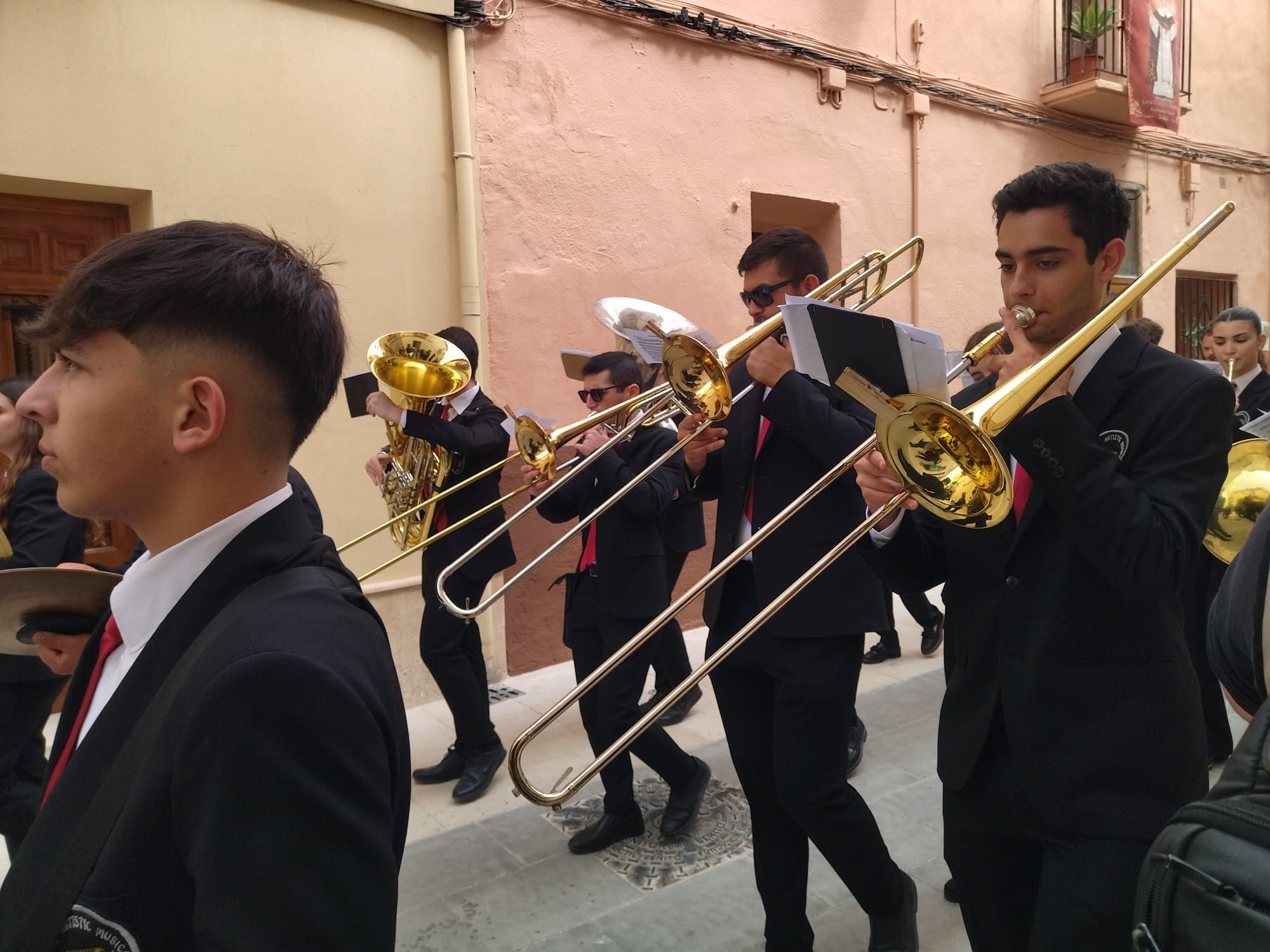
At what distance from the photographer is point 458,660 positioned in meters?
3.81

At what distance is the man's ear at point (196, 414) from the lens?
42.0 inches

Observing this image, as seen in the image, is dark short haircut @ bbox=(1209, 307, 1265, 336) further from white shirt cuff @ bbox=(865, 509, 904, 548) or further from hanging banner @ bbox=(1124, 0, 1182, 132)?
hanging banner @ bbox=(1124, 0, 1182, 132)

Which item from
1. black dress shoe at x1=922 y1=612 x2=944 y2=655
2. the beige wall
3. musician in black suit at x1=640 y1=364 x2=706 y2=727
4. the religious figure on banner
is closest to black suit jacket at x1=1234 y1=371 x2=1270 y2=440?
black dress shoe at x1=922 y1=612 x2=944 y2=655

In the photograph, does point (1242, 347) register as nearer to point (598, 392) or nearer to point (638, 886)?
point (598, 392)

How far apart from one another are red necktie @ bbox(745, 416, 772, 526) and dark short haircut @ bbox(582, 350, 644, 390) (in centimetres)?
101

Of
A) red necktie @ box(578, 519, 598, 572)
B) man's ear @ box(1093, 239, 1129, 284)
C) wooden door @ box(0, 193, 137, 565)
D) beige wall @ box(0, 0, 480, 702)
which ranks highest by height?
beige wall @ box(0, 0, 480, 702)

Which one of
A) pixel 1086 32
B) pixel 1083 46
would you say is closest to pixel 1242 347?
pixel 1086 32

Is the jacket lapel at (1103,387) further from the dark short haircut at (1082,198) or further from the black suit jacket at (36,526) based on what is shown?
the black suit jacket at (36,526)

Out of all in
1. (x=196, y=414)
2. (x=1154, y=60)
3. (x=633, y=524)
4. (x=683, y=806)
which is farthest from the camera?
(x=1154, y=60)

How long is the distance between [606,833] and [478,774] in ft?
2.51

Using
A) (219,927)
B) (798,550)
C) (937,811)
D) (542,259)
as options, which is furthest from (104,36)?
(937,811)

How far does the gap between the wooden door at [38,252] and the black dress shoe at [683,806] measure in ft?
9.18

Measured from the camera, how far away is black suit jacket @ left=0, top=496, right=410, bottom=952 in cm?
86

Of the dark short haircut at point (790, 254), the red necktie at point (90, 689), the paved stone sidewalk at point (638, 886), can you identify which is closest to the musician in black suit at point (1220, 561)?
the paved stone sidewalk at point (638, 886)
